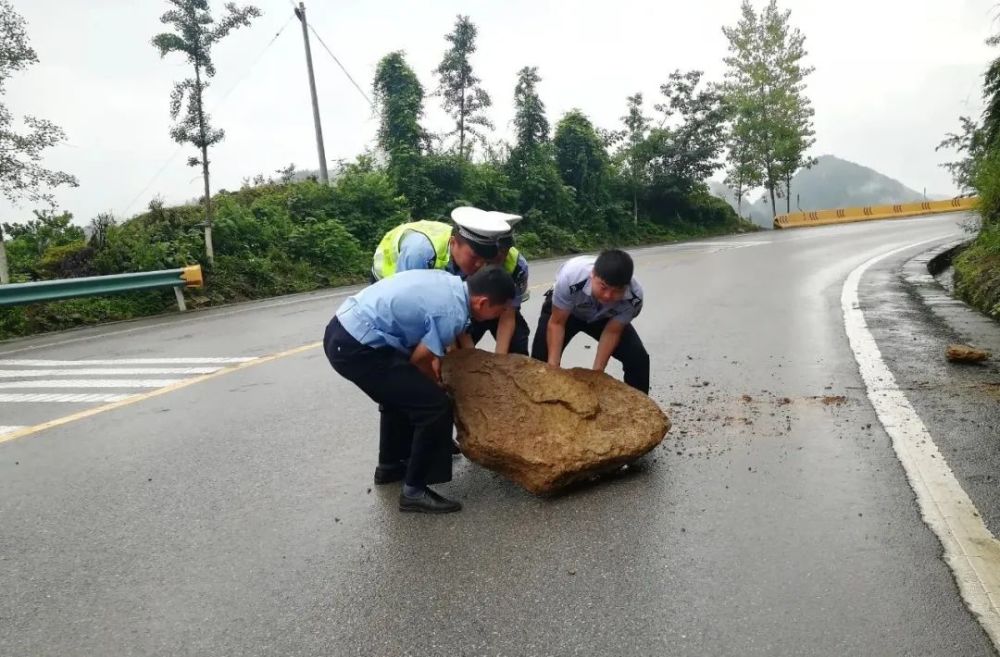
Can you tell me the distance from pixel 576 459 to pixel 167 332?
8.24 meters

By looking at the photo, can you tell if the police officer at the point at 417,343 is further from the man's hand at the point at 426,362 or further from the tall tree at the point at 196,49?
the tall tree at the point at 196,49

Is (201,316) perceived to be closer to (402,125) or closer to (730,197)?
(402,125)

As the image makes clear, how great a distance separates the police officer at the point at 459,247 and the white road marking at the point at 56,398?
130 inches

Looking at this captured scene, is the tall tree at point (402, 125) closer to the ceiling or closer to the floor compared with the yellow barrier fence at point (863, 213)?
closer to the ceiling

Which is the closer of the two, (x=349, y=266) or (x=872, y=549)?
(x=872, y=549)

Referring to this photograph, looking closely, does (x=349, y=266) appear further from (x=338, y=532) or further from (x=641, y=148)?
(x=641, y=148)

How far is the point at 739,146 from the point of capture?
1631 inches

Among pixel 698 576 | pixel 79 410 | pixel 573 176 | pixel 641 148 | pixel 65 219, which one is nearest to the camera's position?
pixel 698 576

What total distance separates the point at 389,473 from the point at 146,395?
3258 millimetres

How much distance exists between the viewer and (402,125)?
2197cm

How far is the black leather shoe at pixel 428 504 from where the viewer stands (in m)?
3.70

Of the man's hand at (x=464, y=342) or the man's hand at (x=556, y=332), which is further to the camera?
the man's hand at (x=556, y=332)

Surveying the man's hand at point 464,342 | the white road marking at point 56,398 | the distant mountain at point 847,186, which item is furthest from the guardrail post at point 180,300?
the distant mountain at point 847,186

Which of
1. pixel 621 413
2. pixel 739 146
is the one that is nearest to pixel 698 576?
Result: pixel 621 413
